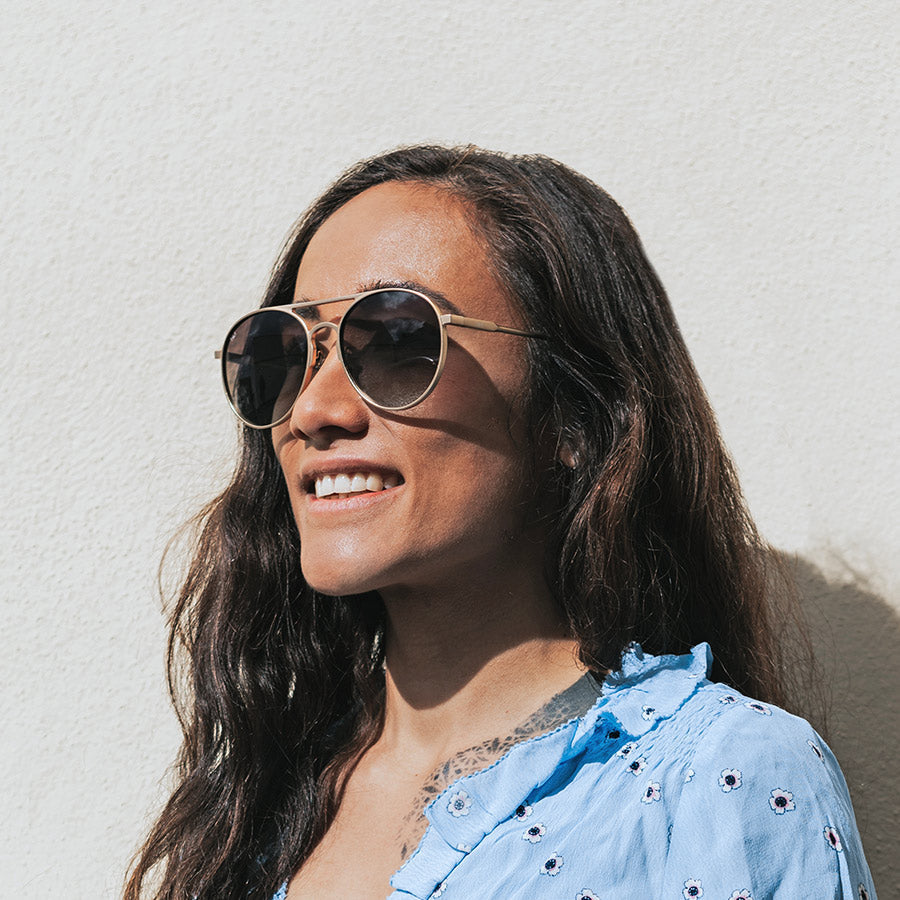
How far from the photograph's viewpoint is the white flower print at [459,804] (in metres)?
1.57

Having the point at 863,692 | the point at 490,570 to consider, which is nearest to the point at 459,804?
the point at 490,570

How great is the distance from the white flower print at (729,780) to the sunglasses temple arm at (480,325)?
694mm

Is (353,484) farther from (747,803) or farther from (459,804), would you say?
(747,803)

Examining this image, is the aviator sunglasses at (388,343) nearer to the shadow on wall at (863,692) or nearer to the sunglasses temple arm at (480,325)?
the sunglasses temple arm at (480,325)

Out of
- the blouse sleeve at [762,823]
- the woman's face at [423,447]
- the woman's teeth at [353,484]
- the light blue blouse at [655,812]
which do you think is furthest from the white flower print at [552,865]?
the woman's teeth at [353,484]

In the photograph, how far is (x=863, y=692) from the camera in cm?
230

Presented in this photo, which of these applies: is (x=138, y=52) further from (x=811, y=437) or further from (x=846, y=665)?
(x=846, y=665)

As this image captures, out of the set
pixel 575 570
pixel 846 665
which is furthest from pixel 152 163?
pixel 846 665

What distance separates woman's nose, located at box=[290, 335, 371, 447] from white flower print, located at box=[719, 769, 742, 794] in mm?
692

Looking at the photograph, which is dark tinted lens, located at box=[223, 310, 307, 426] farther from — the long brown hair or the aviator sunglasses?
the long brown hair

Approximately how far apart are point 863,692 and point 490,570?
0.96 m

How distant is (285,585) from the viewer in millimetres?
2137

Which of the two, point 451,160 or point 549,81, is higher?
point 549,81

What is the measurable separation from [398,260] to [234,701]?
86 cm
